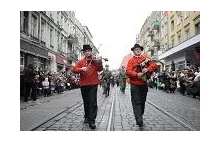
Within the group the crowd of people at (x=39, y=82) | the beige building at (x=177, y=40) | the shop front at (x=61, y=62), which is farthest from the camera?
the shop front at (x=61, y=62)

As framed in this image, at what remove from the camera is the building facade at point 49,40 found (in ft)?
48.1

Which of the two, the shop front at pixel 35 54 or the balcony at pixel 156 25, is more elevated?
the balcony at pixel 156 25

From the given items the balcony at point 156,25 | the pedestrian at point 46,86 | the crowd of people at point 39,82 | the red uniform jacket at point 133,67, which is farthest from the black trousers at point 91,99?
the balcony at point 156,25

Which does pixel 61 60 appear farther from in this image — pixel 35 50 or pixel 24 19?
pixel 24 19

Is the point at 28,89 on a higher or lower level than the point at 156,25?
lower

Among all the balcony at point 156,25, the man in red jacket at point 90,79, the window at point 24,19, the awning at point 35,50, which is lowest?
the man in red jacket at point 90,79

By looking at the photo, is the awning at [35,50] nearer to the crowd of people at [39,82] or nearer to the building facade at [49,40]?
the building facade at [49,40]

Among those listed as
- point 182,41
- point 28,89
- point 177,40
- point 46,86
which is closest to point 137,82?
point 28,89

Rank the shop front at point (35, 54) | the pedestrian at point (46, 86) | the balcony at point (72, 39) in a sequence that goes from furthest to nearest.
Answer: the balcony at point (72, 39), the pedestrian at point (46, 86), the shop front at point (35, 54)

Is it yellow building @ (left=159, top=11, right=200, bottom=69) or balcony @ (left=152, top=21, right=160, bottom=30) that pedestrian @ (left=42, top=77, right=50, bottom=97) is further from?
balcony @ (left=152, top=21, right=160, bottom=30)

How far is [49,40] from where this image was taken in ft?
81.0
